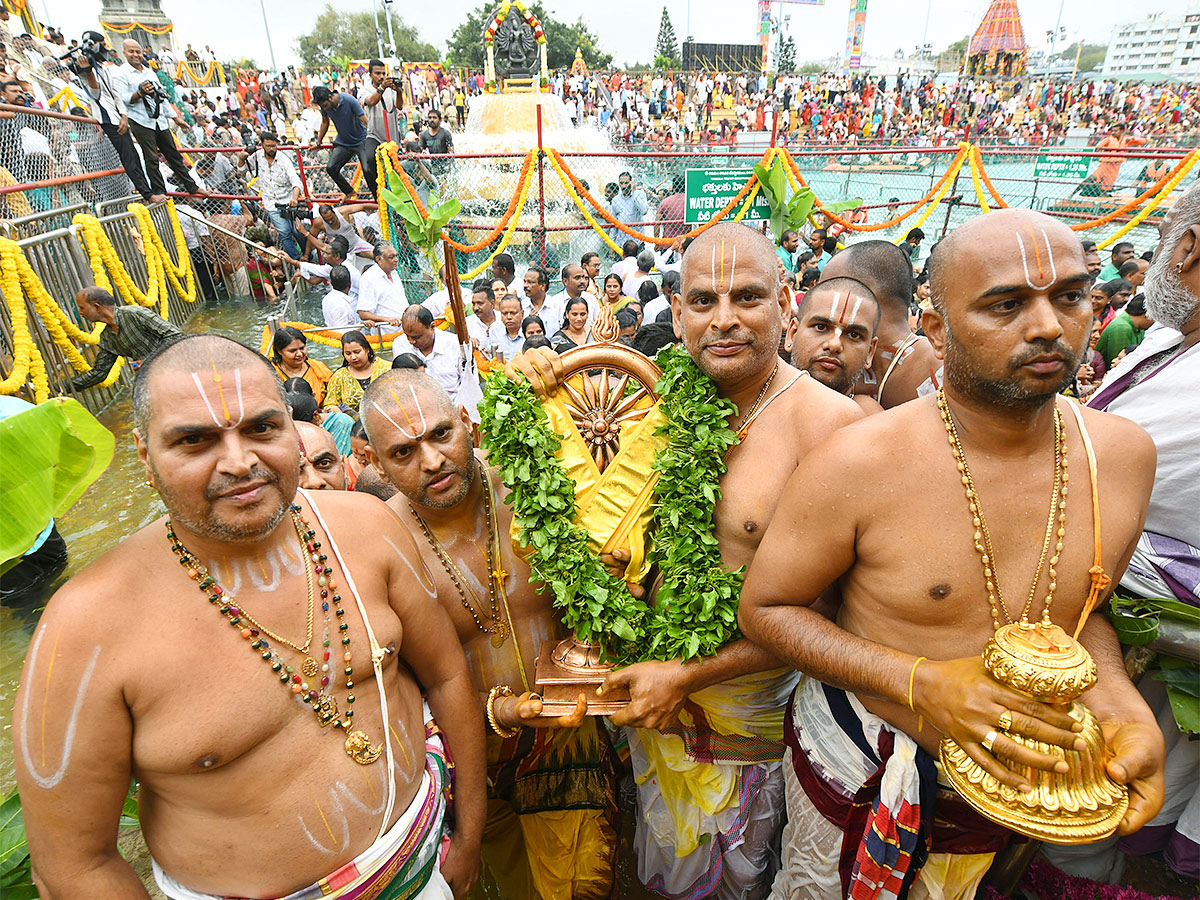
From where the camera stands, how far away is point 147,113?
10312 mm

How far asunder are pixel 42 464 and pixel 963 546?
2.58 m

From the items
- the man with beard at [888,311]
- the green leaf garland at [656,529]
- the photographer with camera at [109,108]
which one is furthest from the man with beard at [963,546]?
the photographer with camera at [109,108]

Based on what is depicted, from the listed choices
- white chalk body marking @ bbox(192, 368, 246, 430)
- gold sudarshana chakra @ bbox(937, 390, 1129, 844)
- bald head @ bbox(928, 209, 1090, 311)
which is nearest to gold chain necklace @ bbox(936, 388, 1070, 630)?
gold sudarshana chakra @ bbox(937, 390, 1129, 844)

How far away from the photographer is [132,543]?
173cm

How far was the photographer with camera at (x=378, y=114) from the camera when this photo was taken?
1106cm

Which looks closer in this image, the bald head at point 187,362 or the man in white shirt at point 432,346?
the bald head at point 187,362

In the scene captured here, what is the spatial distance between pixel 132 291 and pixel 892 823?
9727mm

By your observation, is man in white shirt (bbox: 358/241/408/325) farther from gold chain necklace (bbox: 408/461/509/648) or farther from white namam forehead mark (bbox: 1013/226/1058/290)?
white namam forehead mark (bbox: 1013/226/1058/290)

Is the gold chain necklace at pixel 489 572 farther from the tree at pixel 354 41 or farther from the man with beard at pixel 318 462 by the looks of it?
the tree at pixel 354 41

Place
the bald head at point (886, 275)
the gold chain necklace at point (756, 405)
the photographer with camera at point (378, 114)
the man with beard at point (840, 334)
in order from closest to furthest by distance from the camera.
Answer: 1. the gold chain necklace at point (756, 405)
2. the man with beard at point (840, 334)
3. the bald head at point (886, 275)
4. the photographer with camera at point (378, 114)

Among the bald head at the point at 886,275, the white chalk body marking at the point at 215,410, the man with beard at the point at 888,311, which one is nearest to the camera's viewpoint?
the white chalk body marking at the point at 215,410

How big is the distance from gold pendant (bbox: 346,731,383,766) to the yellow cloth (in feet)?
2.47

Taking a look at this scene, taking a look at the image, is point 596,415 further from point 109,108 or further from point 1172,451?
point 109,108

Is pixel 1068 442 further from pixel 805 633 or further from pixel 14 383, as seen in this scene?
pixel 14 383
